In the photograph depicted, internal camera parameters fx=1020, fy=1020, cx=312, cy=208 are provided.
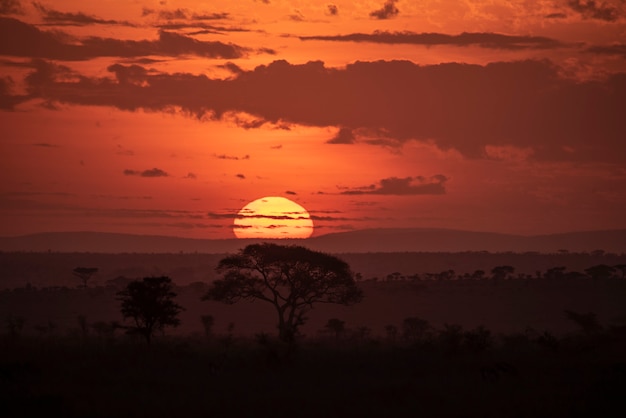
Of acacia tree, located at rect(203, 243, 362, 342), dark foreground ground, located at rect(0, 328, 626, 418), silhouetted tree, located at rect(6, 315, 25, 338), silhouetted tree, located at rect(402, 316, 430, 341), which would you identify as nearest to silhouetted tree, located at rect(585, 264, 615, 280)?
silhouetted tree, located at rect(402, 316, 430, 341)

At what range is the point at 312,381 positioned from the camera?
3584cm

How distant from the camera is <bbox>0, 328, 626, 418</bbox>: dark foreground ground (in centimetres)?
2905

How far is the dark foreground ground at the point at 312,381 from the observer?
1144 inches

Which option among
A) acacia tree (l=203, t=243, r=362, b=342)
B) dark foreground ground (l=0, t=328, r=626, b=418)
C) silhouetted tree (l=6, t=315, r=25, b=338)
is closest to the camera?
dark foreground ground (l=0, t=328, r=626, b=418)

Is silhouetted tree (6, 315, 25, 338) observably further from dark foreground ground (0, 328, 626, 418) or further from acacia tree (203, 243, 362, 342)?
acacia tree (203, 243, 362, 342)

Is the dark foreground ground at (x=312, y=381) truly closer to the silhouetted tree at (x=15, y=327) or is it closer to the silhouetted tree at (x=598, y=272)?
the silhouetted tree at (x=15, y=327)

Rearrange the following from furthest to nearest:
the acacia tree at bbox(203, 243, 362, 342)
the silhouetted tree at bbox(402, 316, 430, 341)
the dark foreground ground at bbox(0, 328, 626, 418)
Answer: the silhouetted tree at bbox(402, 316, 430, 341)
the acacia tree at bbox(203, 243, 362, 342)
the dark foreground ground at bbox(0, 328, 626, 418)

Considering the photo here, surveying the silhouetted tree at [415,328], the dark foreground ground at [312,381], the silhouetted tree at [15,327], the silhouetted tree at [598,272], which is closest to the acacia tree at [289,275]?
the silhouetted tree at [415,328]

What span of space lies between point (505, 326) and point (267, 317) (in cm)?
2464

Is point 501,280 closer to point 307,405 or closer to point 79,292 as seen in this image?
point 79,292

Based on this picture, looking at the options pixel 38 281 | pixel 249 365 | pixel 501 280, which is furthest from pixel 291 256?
pixel 38 281

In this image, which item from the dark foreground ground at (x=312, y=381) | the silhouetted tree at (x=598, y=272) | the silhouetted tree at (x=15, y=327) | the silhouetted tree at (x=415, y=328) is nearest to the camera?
the dark foreground ground at (x=312, y=381)

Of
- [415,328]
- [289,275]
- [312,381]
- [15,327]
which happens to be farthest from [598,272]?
[312,381]

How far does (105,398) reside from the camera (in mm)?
30562
